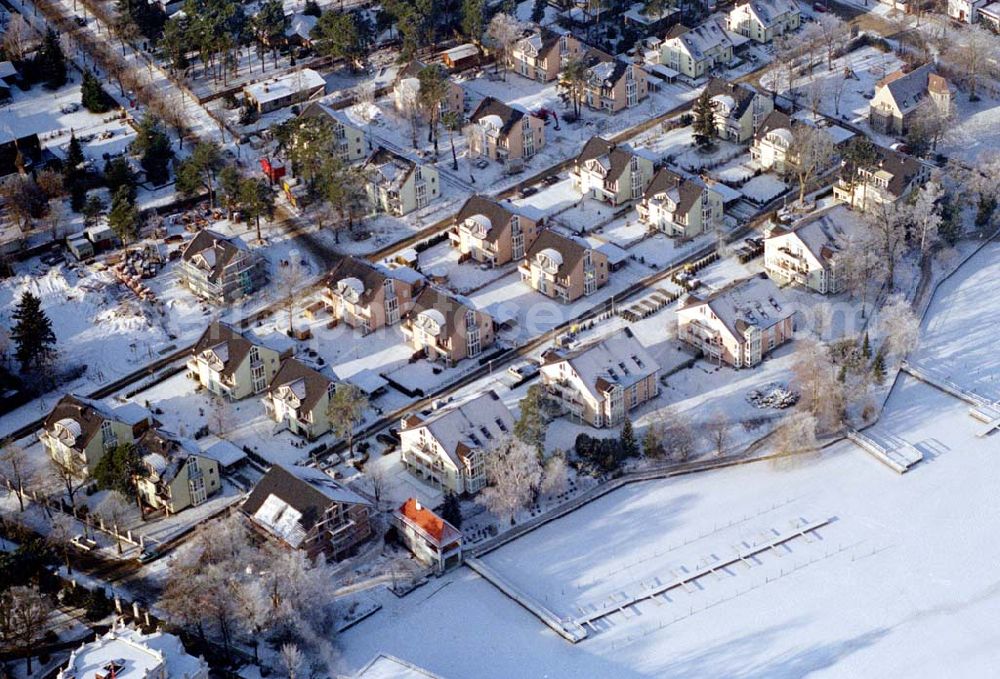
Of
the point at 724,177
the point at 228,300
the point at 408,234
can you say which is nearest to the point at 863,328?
the point at 724,177

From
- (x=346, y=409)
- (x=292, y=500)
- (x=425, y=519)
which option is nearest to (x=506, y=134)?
(x=346, y=409)

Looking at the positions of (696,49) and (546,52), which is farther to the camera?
(696,49)

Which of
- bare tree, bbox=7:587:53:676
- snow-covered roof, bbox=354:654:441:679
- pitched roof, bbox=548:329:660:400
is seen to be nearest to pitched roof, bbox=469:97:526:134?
pitched roof, bbox=548:329:660:400

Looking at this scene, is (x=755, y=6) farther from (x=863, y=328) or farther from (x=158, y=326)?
(x=158, y=326)

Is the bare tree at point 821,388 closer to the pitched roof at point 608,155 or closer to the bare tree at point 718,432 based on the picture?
the bare tree at point 718,432

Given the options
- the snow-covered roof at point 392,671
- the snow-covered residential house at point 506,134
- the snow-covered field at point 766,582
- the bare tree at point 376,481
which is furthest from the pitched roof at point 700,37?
the snow-covered roof at point 392,671

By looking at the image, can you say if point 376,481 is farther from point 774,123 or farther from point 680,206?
point 774,123
